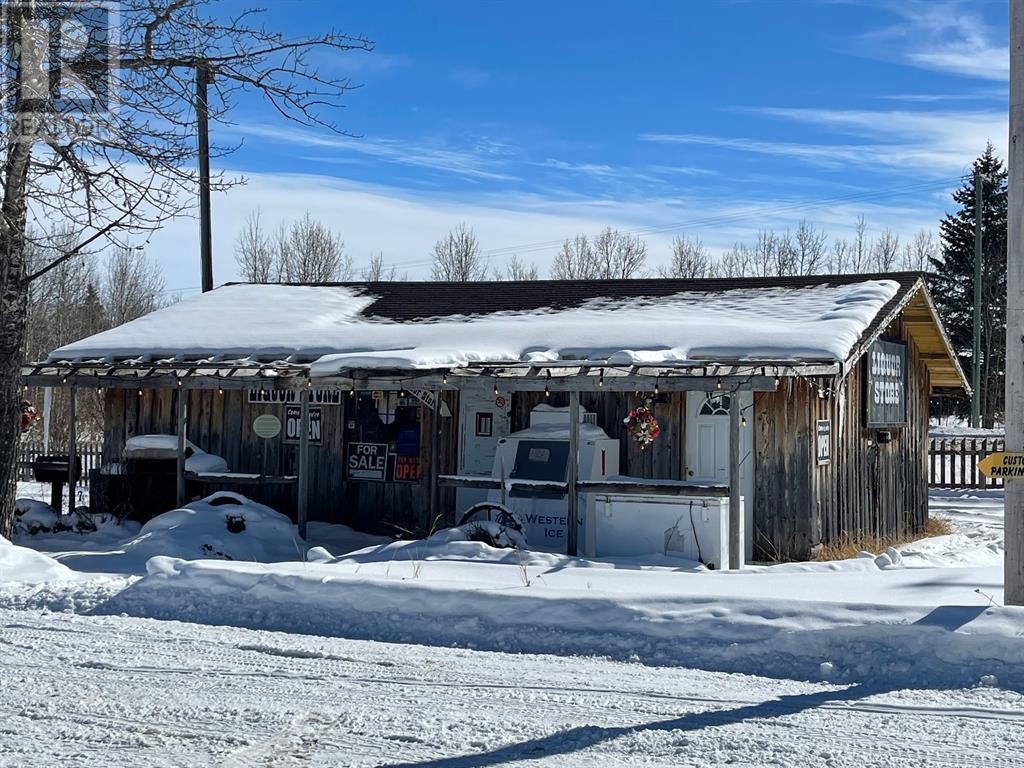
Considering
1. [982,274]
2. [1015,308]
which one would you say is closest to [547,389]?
[1015,308]

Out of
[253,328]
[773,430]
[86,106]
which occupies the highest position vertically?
[86,106]

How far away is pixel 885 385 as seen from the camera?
18.4 metres

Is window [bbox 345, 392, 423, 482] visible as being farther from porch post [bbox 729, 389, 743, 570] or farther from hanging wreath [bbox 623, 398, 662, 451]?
porch post [bbox 729, 389, 743, 570]

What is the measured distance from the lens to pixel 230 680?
22.9ft

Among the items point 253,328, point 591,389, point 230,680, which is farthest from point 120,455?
point 230,680

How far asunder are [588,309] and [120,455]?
8127 mm

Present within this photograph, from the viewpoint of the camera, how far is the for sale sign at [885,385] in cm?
1738

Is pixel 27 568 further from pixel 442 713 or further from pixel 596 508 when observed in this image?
pixel 442 713

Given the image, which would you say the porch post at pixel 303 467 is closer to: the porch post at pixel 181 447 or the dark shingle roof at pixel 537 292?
the porch post at pixel 181 447

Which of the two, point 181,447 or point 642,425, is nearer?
point 642,425

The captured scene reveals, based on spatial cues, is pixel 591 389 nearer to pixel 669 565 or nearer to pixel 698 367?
pixel 698 367

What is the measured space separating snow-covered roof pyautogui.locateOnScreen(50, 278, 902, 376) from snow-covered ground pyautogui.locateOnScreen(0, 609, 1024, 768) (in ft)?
23.5

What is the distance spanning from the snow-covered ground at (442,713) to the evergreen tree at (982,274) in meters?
41.1

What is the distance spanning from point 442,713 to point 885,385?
546 inches
